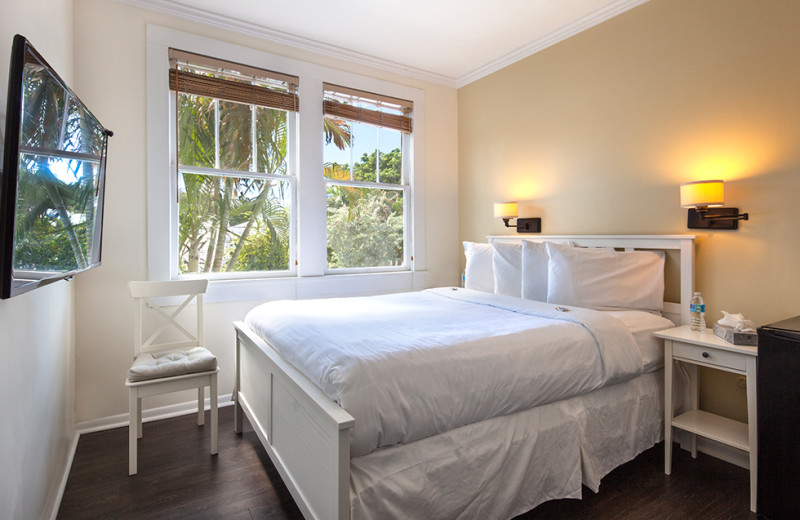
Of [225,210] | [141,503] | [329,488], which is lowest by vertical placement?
[141,503]

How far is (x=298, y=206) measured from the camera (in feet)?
11.8

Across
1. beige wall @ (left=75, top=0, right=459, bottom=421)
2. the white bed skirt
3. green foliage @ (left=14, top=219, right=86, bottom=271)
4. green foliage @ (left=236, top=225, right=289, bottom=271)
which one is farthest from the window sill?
the white bed skirt

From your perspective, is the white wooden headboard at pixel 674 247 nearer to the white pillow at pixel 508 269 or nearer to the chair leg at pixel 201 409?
the white pillow at pixel 508 269

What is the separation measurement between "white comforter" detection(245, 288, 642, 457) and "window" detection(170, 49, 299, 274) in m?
0.94

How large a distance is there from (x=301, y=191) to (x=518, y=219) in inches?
73.8

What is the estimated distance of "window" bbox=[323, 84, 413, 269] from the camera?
12.5 ft

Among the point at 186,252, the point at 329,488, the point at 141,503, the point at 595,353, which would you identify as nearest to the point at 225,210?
the point at 186,252

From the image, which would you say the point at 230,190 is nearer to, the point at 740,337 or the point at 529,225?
the point at 529,225

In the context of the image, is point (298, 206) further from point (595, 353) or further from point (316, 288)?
point (595, 353)

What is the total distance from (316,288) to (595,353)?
7.47ft

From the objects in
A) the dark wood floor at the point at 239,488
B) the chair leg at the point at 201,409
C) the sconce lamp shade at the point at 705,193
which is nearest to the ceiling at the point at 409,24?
the sconce lamp shade at the point at 705,193

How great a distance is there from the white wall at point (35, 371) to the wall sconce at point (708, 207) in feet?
9.87

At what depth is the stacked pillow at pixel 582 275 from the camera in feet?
8.72

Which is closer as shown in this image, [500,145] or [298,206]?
[298,206]
